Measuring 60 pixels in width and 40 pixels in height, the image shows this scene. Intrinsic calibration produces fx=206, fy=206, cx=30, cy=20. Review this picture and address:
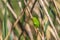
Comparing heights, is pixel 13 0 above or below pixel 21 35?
above

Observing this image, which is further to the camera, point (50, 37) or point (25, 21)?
point (50, 37)

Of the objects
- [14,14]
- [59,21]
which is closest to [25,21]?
[14,14]

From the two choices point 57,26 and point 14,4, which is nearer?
point 14,4

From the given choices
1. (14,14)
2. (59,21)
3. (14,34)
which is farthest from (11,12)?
(59,21)

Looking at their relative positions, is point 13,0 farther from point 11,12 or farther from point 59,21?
point 59,21

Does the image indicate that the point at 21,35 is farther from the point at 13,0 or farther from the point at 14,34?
the point at 13,0

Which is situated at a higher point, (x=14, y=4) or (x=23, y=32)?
(x=14, y=4)

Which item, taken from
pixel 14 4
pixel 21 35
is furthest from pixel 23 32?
pixel 14 4
